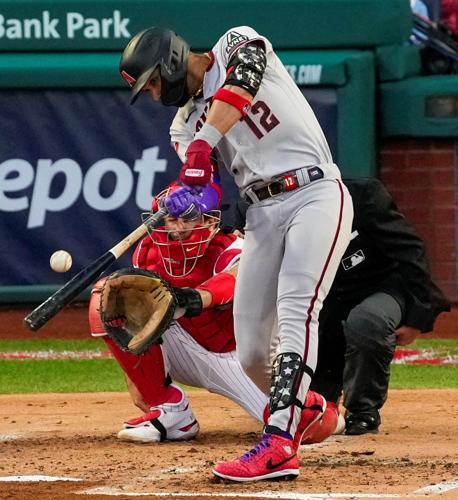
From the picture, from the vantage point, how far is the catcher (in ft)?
17.9

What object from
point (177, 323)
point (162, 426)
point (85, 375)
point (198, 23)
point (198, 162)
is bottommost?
point (85, 375)

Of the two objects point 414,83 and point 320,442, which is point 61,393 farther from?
point 414,83

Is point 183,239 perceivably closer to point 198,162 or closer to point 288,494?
point 198,162

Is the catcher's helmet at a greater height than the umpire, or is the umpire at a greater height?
the catcher's helmet

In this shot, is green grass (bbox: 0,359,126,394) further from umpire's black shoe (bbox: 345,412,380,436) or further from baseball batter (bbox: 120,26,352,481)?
baseball batter (bbox: 120,26,352,481)

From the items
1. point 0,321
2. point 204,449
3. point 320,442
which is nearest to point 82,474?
point 204,449

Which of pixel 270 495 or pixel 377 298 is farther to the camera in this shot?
pixel 377 298

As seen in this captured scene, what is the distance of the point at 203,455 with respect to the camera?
532cm

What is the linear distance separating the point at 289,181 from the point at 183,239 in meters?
1.02

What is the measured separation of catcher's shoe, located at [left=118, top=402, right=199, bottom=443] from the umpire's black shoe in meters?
0.65

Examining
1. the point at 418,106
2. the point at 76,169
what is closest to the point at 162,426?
the point at 76,169

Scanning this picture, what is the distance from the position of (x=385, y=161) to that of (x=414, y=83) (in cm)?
66

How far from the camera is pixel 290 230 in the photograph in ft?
15.7

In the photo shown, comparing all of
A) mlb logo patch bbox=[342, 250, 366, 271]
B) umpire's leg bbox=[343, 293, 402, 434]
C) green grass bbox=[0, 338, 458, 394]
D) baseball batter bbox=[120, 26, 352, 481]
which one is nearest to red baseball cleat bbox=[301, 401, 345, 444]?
baseball batter bbox=[120, 26, 352, 481]
